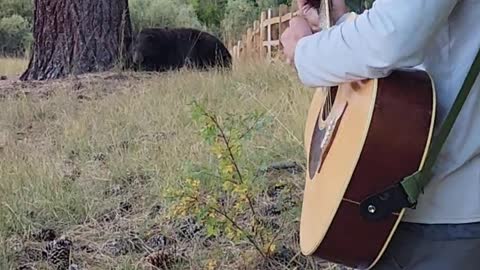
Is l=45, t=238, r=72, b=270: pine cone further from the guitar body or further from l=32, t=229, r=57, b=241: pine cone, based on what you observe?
the guitar body

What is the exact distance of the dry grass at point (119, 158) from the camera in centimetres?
272

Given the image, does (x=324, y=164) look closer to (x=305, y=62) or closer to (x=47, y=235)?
(x=305, y=62)

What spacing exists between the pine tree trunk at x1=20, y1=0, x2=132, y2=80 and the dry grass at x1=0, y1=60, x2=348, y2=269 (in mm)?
1050

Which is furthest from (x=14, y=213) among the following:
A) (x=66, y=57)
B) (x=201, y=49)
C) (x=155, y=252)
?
(x=201, y=49)

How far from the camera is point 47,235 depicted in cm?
283

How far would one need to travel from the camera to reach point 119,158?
3533 mm

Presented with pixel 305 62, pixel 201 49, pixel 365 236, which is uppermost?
pixel 305 62

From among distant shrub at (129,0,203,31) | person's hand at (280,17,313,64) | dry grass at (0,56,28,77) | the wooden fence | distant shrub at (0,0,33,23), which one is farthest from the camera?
distant shrub at (0,0,33,23)

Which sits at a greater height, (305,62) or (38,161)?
(305,62)

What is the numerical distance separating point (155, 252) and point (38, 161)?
1070 millimetres

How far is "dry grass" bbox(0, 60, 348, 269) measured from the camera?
2.72 meters

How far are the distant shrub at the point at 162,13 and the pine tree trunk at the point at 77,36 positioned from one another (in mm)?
6703

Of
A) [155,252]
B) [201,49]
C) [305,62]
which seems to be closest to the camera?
[305,62]

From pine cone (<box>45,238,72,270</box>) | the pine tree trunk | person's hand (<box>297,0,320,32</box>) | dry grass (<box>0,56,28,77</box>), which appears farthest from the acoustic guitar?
dry grass (<box>0,56,28,77</box>)
